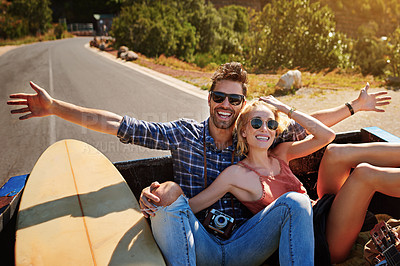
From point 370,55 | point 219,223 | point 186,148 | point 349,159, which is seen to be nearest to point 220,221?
point 219,223

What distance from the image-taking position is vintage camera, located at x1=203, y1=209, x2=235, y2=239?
201 cm

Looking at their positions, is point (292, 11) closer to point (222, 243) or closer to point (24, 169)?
point (24, 169)

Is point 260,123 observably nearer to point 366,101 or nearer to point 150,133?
point 150,133

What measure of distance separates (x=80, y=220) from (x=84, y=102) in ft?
25.4

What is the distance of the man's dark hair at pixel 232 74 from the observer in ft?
7.82

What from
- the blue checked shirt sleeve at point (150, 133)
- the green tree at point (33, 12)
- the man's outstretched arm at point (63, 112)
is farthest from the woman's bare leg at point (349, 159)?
the green tree at point (33, 12)

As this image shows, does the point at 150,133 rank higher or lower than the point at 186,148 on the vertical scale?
higher

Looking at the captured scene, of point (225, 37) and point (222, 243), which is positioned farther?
point (225, 37)

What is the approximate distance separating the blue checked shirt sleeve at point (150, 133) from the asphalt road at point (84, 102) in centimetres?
313

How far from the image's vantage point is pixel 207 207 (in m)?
2.13

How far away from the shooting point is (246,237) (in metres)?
1.97

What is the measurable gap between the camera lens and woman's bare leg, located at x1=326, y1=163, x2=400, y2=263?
663mm

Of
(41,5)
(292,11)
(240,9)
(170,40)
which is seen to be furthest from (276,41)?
(41,5)

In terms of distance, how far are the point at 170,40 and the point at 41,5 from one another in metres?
32.3
